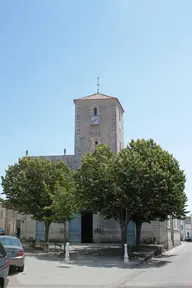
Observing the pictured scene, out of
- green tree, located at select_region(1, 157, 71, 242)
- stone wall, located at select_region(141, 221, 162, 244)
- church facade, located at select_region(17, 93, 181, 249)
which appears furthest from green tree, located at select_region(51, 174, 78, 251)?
stone wall, located at select_region(141, 221, 162, 244)

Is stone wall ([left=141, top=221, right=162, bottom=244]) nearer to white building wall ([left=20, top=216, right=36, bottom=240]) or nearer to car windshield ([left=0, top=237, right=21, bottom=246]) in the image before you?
A: white building wall ([left=20, top=216, right=36, bottom=240])

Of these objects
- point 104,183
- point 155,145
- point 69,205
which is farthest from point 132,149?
point 69,205

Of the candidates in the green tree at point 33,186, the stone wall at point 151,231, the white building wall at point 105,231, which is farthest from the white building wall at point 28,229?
the stone wall at point 151,231

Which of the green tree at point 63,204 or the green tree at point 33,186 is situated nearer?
the green tree at point 63,204

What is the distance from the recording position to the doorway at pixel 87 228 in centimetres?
3781

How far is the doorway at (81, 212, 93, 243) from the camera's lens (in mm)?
37812

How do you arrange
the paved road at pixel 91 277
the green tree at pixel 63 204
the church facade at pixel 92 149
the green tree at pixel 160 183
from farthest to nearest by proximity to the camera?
the church facade at pixel 92 149 < the green tree at pixel 63 204 < the green tree at pixel 160 183 < the paved road at pixel 91 277

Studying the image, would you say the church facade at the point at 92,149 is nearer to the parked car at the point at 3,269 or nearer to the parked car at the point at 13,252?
the parked car at the point at 13,252

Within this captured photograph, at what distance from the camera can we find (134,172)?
2220 cm

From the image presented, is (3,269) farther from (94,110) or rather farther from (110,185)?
(94,110)

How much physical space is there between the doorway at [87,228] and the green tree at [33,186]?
11.0 meters

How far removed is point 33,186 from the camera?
2723cm

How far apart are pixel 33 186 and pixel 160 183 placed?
35.0ft

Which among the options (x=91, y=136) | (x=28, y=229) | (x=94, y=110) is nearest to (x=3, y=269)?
(x=28, y=229)
